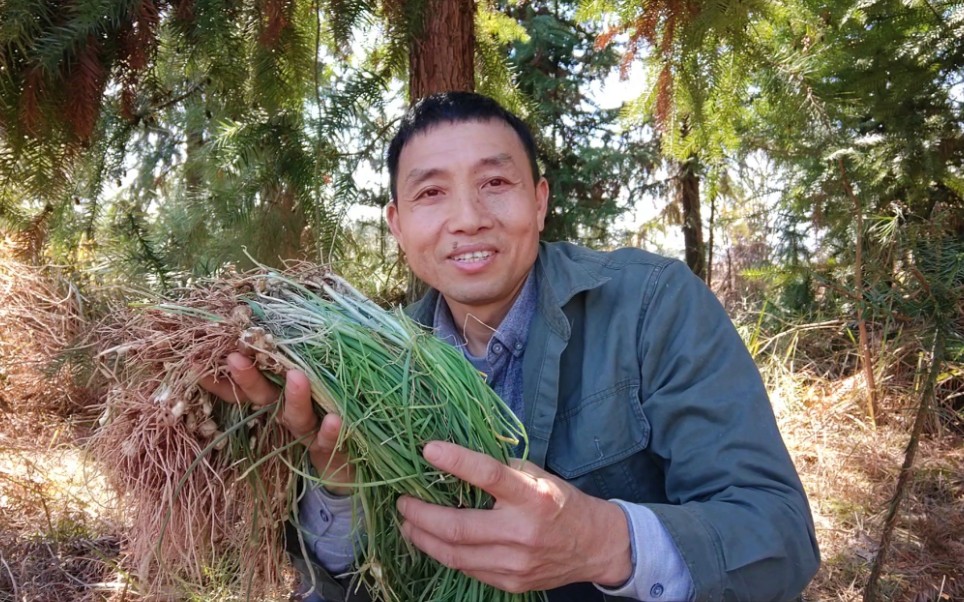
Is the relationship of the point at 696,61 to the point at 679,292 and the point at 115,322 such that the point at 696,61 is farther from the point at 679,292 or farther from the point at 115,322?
the point at 115,322

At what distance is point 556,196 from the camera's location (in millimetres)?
5836

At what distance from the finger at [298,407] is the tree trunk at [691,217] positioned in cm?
591

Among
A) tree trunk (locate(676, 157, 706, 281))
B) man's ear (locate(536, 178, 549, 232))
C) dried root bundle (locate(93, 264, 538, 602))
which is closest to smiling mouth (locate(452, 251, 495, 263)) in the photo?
man's ear (locate(536, 178, 549, 232))

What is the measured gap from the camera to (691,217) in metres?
6.57

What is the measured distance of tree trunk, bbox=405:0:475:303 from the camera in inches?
87.4

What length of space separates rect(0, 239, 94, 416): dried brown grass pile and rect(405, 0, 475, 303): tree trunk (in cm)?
248

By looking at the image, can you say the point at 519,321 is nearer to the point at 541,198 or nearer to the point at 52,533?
the point at 541,198

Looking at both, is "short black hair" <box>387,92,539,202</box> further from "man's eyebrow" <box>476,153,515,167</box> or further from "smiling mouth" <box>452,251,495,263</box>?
"smiling mouth" <box>452,251,495,263</box>

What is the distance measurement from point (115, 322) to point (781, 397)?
3.74 meters

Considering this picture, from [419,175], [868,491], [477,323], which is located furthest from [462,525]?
[868,491]

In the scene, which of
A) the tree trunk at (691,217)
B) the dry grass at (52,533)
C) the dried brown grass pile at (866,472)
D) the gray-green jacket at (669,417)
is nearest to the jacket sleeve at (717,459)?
the gray-green jacket at (669,417)

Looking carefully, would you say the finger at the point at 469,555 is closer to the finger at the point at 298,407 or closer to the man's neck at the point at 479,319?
the finger at the point at 298,407

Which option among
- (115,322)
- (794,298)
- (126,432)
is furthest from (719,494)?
(794,298)

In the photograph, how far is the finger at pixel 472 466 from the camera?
40.4 inches
